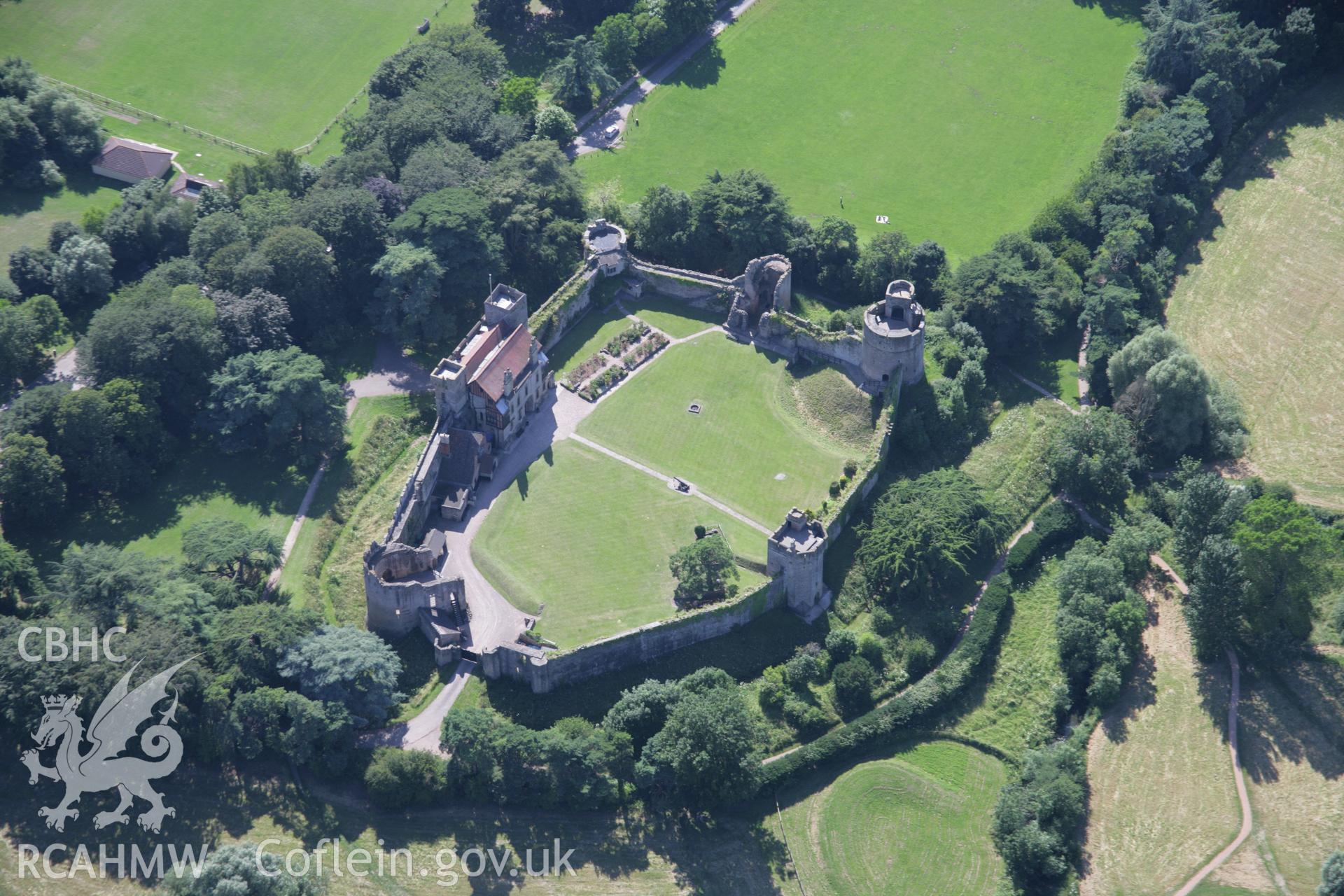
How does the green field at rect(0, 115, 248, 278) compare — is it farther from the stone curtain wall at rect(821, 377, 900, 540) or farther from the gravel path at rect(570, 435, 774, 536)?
the stone curtain wall at rect(821, 377, 900, 540)

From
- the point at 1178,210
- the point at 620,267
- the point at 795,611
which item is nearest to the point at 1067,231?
the point at 1178,210

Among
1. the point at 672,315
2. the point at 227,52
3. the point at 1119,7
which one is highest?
the point at 1119,7

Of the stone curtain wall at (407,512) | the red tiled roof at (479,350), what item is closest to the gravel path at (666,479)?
the red tiled roof at (479,350)

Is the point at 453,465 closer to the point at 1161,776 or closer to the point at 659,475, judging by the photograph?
the point at 659,475

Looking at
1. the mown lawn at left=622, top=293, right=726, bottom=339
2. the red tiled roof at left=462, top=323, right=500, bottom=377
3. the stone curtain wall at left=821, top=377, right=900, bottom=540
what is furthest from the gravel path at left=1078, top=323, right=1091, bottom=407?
the red tiled roof at left=462, top=323, right=500, bottom=377

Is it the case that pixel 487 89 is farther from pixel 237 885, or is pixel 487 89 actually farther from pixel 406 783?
pixel 237 885

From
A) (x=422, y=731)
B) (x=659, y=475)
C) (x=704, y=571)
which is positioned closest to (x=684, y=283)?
(x=659, y=475)
